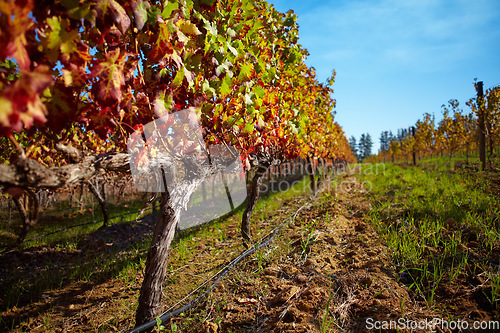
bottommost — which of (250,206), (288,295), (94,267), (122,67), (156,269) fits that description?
(94,267)

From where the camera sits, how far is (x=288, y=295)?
2.15 metres

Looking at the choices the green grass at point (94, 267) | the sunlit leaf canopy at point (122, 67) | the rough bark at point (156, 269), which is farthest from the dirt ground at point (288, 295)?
the sunlit leaf canopy at point (122, 67)

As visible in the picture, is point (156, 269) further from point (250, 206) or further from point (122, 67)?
point (250, 206)

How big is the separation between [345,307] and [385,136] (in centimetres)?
12566

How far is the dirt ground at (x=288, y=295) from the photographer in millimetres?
1809

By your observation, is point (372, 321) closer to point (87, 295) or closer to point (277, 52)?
point (87, 295)

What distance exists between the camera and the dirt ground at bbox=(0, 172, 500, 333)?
1.81 meters

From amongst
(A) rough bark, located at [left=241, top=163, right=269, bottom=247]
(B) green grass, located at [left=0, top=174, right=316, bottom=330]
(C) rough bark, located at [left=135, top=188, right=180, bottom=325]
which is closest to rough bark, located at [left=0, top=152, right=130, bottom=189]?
(C) rough bark, located at [left=135, top=188, right=180, bottom=325]

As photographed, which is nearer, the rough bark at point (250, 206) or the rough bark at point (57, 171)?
the rough bark at point (57, 171)

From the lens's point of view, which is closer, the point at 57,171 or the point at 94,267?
the point at 57,171

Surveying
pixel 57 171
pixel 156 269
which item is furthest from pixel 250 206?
pixel 57 171

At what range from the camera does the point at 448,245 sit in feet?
8.41

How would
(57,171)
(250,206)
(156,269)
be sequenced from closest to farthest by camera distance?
1. (57,171)
2. (156,269)
3. (250,206)

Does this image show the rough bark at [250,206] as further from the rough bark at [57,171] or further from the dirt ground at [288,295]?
the rough bark at [57,171]
